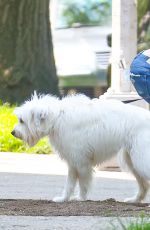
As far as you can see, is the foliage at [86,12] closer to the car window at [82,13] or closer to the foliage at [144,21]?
the car window at [82,13]

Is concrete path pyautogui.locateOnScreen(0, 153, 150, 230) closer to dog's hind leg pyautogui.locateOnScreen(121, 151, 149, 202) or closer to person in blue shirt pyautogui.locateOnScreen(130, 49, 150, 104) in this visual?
dog's hind leg pyautogui.locateOnScreen(121, 151, 149, 202)

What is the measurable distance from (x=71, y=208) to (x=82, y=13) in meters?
35.9

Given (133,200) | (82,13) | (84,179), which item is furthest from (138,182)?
(82,13)

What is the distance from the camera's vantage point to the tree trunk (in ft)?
74.8

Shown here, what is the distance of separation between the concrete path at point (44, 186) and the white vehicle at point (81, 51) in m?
19.4

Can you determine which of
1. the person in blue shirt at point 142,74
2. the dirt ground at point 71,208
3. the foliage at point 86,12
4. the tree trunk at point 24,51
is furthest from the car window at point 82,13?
the dirt ground at point 71,208

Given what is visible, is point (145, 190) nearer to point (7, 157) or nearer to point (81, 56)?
point (7, 157)

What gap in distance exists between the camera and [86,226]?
838cm

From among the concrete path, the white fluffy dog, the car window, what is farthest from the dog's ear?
the car window

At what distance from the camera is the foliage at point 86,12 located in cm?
4275

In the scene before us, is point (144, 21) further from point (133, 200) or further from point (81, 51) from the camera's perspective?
point (133, 200)

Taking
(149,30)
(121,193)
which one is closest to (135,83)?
(121,193)

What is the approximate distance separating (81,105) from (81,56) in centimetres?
Result: 2724

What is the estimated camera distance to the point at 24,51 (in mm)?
23094
